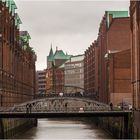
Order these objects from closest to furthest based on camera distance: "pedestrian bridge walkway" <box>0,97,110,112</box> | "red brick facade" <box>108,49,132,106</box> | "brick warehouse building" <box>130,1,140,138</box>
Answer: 1. "brick warehouse building" <box>130,1,140,138</box>
2. "pedestrian bridge walkway" <box>0,97,110,112</box>
3. "red brick facade" <box>108,49,132,106</box>

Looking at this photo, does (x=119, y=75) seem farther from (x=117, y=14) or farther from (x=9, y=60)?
(x=117, y=14)

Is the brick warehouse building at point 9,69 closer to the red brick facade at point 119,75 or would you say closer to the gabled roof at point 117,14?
the red brick facade at point 119,75

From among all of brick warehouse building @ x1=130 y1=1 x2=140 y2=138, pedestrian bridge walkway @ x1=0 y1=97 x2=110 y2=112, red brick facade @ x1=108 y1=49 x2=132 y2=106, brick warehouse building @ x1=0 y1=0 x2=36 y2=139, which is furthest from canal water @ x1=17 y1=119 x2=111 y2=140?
brick warehouse building @ x1=130 y1=1 x2=140 y2=138

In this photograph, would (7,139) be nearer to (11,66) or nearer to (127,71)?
(11,66)

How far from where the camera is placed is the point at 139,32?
57500 mm

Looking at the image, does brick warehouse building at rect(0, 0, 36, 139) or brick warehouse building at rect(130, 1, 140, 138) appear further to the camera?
brick warehouse building at rect(0, 0, 36, 139)

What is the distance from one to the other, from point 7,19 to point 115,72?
19819 mm

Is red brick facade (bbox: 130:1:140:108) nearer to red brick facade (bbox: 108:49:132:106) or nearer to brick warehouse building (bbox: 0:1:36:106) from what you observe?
brick warehouse building (bbox: 0:1:36:106)

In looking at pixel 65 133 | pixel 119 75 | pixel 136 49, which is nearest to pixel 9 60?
pixel 65 133

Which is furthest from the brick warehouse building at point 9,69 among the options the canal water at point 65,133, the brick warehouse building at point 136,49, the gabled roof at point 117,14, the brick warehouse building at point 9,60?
the gabled roof at point 117,14

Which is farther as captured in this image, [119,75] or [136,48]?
[119,75]

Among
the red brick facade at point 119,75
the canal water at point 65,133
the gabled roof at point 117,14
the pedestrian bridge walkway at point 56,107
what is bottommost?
the canal water at point 65,133

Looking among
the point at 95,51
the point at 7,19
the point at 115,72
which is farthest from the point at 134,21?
the point at 95,51

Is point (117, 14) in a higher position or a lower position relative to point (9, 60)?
higher
